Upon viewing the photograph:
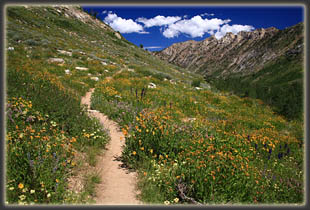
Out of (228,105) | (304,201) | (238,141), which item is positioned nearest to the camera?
(304,201)

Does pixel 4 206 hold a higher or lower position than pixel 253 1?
lower

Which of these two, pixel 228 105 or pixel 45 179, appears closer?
pixel 45 179

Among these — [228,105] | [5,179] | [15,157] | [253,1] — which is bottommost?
[5,179]

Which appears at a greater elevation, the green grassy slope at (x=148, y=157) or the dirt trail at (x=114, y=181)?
the green grassy slope at (x=148, y=157)

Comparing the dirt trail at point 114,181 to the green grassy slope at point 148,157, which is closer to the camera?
the green grassy slope at point 148,157

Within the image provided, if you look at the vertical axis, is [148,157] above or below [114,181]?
above

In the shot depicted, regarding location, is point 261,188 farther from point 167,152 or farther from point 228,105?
point 228,105

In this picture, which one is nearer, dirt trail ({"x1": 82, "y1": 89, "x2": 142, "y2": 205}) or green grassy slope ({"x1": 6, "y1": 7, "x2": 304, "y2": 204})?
green grassy slope ({"x1": 6, "y1": 7, "x2": 304, "y2": 204})

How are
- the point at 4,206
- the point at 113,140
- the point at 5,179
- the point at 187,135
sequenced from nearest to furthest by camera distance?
the point at 4,206 < the point at 5,179 < the point at 187,135 < the point at 113,140

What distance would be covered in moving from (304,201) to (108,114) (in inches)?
283

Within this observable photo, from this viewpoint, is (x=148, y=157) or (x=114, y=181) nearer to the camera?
(x=114, y=181)

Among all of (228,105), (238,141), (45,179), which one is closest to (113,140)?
(45,179)

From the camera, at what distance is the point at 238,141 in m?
6.06

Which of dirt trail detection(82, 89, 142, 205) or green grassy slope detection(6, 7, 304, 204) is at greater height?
green grassy slope detection(6, 7, 304, 204)
